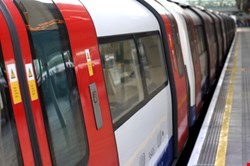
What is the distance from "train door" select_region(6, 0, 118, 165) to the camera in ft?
6.80

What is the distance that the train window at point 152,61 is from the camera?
165 inches

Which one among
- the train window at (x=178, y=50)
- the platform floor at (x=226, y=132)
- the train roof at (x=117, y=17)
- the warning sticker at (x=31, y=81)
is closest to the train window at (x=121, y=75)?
the train roof at (x=117, y=17)

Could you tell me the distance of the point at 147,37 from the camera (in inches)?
173

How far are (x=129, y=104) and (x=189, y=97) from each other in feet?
9.19

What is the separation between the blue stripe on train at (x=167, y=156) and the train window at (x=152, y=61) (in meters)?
0.74

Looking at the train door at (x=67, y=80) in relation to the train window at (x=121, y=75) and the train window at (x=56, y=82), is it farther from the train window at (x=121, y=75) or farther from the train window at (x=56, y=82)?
the train window at (x=121, y=75)

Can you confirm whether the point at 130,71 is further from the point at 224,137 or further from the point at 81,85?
the point at 224,137

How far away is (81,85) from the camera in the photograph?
2.47 metres

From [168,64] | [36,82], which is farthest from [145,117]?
[36,82]

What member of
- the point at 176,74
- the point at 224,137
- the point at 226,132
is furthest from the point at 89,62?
the point at 226,132

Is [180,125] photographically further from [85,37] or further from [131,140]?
[85,37]

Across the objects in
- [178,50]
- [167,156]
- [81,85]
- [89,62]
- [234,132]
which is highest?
[89,62]

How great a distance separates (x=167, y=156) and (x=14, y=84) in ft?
10.6

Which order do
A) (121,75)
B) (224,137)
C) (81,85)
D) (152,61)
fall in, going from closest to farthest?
(81,85) → (121,75) → (152,61) → (224,137)
